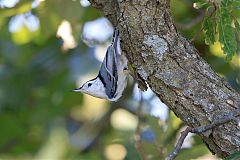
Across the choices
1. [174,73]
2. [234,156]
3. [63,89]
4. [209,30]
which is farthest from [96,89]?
[63,89]

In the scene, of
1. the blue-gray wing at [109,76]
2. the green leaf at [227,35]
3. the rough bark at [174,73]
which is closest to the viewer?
the rough bark at [174,73]

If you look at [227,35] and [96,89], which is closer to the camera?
[227,35]

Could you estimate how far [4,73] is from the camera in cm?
486

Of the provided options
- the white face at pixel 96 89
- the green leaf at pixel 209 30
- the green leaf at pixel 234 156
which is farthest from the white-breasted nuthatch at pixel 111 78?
the green leaf at pixel 234 156

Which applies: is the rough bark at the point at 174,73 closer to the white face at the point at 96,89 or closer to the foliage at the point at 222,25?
the foliage at the point at 222,25

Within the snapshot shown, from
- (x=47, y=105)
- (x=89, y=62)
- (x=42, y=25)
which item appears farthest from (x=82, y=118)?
(x=42, y=25)

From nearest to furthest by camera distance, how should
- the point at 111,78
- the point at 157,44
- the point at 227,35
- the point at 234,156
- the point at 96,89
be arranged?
the point at 234,156
the point at 157,44
the point at 227,35
the point at 111,78
the point at 96,89

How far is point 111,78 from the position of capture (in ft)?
8.94

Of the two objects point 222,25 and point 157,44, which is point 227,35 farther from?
point 157,44

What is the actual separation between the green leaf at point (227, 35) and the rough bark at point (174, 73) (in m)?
0.19

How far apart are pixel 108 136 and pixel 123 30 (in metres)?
2.31

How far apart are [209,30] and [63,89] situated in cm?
224

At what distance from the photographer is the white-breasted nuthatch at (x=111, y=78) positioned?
8.34 feet

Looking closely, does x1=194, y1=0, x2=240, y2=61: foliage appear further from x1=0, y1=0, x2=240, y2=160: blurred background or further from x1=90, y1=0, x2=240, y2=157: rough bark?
x1=0, y1=0, x2=240, y2=160: blurred background
